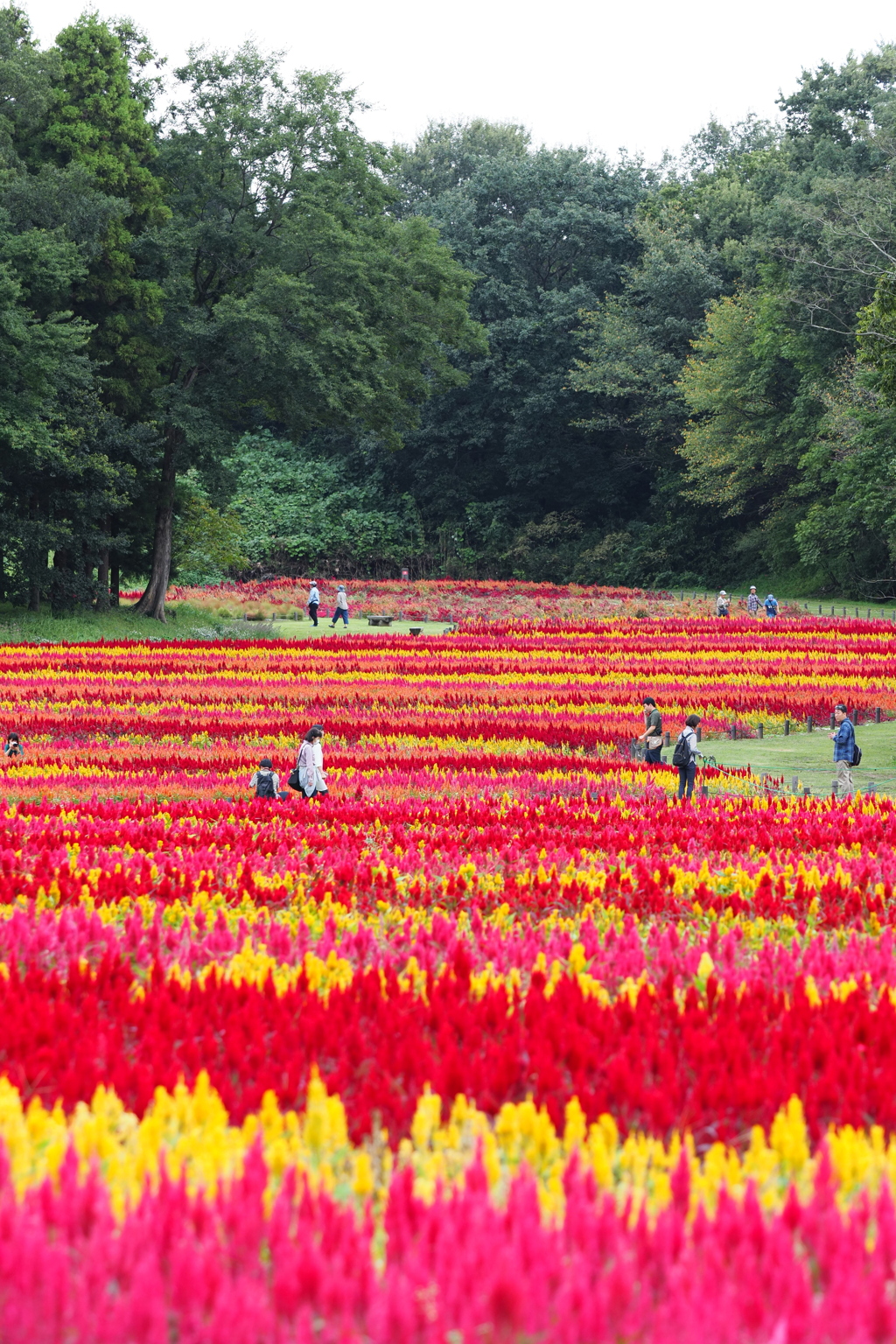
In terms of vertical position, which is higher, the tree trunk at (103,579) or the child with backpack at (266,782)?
the tree trunk at (103,579)

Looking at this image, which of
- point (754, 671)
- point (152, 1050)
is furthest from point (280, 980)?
point (754, 671)

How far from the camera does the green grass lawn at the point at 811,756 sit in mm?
17781

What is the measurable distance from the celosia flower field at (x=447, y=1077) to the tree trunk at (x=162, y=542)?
3200 centimetres

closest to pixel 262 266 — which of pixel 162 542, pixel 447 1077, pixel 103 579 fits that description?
pixel 162 542

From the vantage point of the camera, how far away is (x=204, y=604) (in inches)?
2094

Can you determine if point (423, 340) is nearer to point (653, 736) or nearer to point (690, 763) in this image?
point (653, 736)

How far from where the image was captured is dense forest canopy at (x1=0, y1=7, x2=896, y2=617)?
127ft

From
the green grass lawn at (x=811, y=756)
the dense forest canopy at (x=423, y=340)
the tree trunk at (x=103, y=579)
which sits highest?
the dense forest canopy at (x=423, y=340)

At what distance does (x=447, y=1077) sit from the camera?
466 centimetres

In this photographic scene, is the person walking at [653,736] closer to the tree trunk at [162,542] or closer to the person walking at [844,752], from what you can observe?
the person walking at [844,752]

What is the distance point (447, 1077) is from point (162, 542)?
40267 millimetres

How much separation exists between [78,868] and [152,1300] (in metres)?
5.68

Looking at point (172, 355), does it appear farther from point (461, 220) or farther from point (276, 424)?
point (276, 424)

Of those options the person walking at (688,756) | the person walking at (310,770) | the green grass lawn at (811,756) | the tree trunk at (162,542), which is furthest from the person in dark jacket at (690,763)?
the tree trunk at (162,542)
